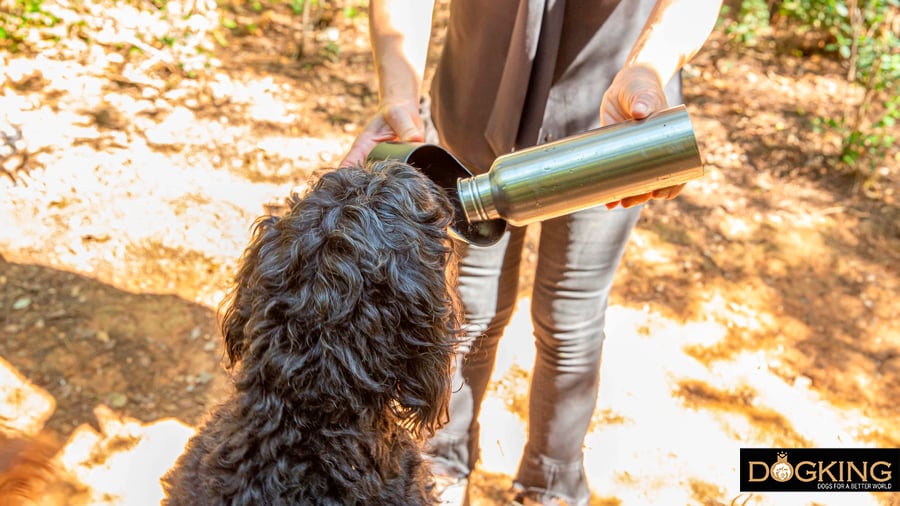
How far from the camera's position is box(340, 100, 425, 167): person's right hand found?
233cm

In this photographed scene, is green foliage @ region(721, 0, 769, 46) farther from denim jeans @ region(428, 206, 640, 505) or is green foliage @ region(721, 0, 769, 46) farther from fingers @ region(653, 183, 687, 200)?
fingers @ region(653, 183, 687, 200)

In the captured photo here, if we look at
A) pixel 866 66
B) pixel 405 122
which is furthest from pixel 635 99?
pixel 866 66

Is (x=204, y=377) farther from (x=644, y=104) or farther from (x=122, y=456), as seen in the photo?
(x=644, y=104)

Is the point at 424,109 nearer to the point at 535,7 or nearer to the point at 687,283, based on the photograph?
the point at 535,7

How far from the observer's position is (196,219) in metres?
4.47

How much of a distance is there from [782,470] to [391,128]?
99.3 inches

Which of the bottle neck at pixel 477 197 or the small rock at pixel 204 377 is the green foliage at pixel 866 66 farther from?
the small rock at pixel 204 377

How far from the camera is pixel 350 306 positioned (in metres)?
1.65

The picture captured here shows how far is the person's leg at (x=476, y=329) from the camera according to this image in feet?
8.80

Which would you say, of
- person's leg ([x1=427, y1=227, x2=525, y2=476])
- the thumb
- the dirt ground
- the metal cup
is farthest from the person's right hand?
the dirt ground

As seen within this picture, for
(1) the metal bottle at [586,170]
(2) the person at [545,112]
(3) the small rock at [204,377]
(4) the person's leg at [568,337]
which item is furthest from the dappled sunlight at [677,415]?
(1) the metal bottle at [586,170]

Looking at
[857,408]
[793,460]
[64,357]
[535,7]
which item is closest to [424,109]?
[535,7]

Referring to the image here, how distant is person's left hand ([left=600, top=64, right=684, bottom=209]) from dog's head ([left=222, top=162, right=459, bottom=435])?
624mm

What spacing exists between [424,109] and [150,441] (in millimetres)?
1957
